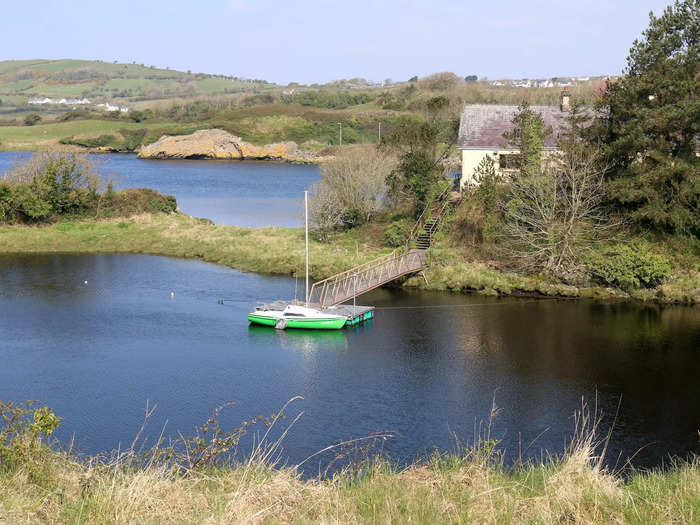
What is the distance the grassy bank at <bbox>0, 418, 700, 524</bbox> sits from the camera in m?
9.23

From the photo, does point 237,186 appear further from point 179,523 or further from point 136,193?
point 179,523

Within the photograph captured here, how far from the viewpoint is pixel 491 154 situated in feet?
147

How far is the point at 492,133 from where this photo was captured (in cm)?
4575

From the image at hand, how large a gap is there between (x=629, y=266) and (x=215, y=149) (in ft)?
312

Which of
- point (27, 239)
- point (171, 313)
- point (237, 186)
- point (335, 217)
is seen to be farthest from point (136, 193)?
point (237, 186)

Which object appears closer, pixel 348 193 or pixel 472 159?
pixel 472 159

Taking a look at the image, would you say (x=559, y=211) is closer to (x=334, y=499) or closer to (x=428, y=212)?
(x=428, y=212)

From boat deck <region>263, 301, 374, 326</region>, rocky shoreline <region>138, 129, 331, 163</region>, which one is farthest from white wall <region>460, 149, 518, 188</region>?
rocky shoreline <region>138, 129, 331, 163</region>

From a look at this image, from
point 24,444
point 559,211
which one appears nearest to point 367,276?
point 559,211

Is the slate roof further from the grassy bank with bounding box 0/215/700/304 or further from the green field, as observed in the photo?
the green field

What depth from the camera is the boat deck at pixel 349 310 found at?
32281 mm

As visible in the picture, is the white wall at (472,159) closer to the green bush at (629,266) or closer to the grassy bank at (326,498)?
the green bush at (629,266)

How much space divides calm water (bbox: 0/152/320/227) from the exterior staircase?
1395 cm

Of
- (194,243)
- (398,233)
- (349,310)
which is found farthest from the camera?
(194,243)
